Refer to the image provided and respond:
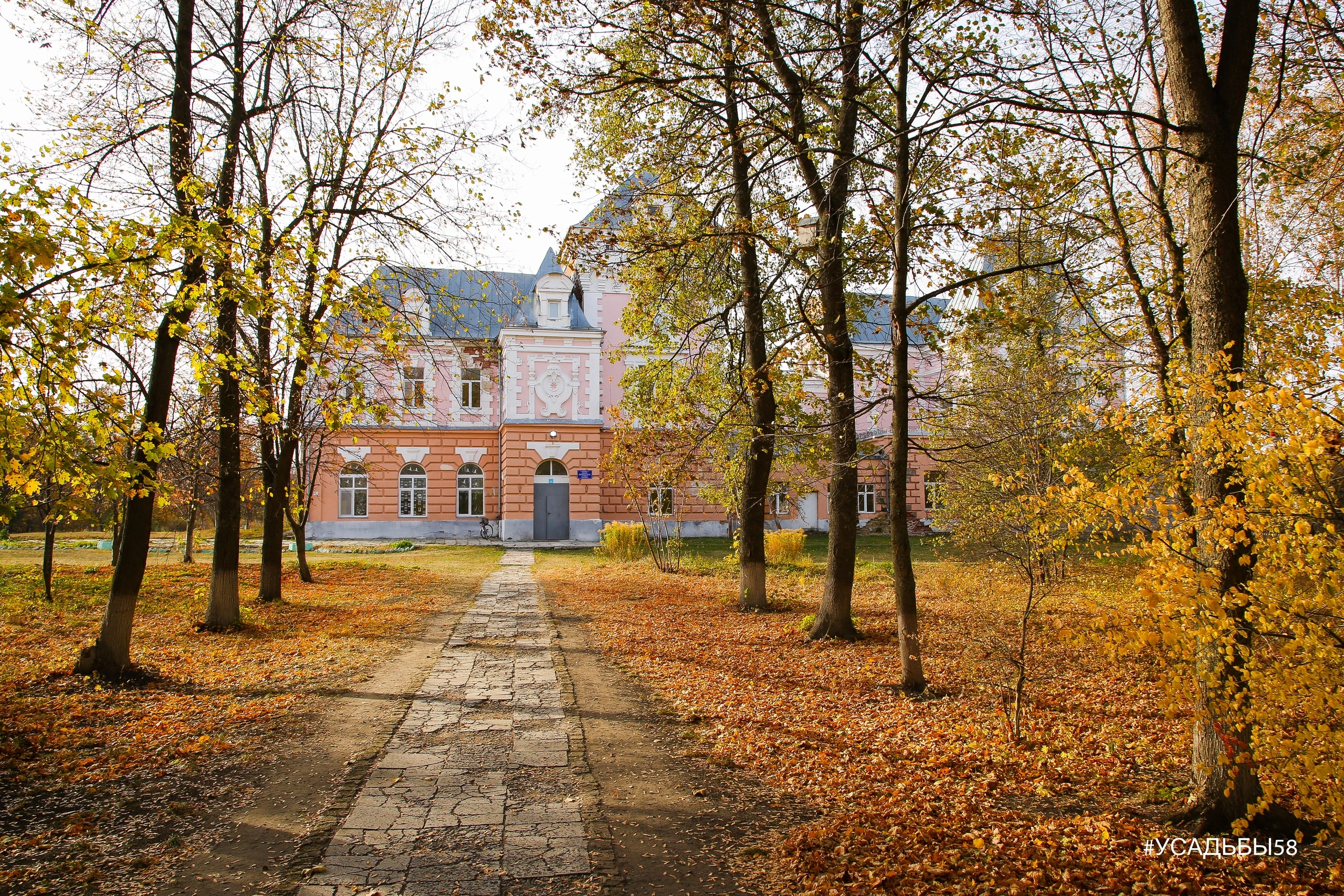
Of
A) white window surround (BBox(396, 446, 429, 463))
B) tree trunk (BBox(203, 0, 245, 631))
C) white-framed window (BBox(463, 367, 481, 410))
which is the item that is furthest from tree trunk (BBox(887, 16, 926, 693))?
white window surround (BBox(396, 446, 429, 463))

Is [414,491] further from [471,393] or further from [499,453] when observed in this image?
[471,393]

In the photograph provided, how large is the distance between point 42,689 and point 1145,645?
862cm

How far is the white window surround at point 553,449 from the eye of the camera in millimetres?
29172

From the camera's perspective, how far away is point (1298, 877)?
3629 mm

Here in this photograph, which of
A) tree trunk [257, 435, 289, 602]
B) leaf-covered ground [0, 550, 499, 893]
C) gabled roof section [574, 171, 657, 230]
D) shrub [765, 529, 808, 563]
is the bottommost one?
leaf-covered ground [0, 550, 499, 893]

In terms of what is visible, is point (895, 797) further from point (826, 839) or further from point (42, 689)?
point (42, 689)

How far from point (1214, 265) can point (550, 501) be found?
26.7 meters

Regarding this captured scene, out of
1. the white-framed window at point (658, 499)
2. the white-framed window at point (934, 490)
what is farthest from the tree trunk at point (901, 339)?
the white-framed window at point (658, 499)

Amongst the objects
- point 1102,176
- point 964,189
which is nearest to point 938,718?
point 964,189

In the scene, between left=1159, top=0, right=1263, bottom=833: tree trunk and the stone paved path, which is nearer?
the stone paved path

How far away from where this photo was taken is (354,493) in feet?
98.0

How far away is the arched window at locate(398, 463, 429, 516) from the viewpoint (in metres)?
30.3

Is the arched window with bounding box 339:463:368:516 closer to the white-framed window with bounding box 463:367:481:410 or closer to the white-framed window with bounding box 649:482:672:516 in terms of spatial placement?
the white-framed window with bounding box 463:367:481:410

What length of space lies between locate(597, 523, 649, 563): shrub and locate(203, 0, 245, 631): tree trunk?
11287mm
